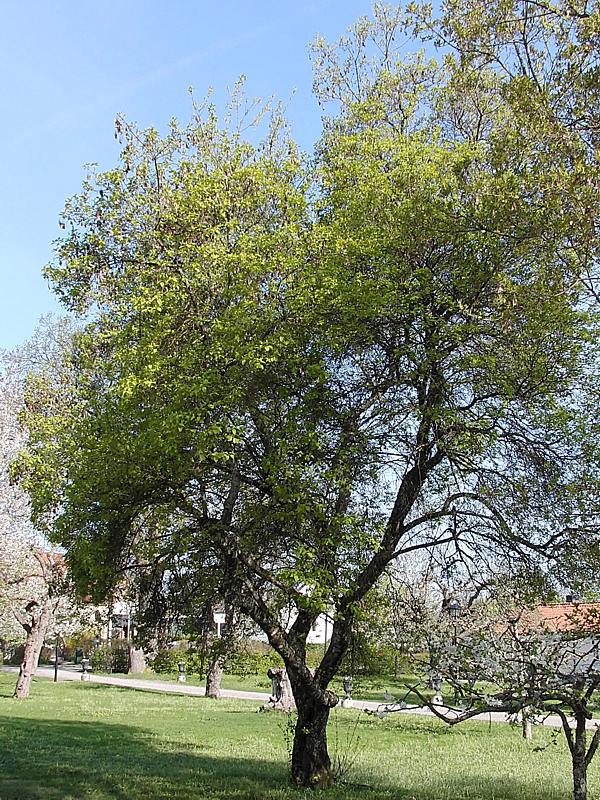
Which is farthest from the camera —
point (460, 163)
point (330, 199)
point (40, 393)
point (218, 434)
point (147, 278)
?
point (40, 393)

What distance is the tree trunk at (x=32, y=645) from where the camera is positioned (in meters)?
26.0

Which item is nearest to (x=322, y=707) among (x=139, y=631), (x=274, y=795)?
(x=274, y=795)

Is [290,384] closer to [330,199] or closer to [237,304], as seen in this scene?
[237,304]

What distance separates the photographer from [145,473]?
379 inches

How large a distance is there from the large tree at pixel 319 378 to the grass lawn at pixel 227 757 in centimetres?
167

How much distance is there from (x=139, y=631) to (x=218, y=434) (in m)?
3.80

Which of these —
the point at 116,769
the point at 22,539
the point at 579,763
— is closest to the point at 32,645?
the point at 22,539

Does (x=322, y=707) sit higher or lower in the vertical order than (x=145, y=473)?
lower

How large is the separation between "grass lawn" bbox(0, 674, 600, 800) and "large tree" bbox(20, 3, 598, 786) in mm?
1666

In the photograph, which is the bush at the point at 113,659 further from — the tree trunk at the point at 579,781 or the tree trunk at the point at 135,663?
the tree trunk at the point at 579,781

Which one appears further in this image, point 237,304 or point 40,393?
point 40,393

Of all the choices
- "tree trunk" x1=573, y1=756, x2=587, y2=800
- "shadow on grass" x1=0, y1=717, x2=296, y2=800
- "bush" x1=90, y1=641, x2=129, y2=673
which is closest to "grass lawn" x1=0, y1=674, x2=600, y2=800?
"shadow on grass" x1=0, y1=717, x2=296, y2=800

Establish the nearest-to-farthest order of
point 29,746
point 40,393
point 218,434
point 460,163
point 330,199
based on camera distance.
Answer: point 218,434, point 460,163, point 330,199, point 29,746, point 40,393

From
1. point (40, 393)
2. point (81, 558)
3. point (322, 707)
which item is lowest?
point (322, 707)
